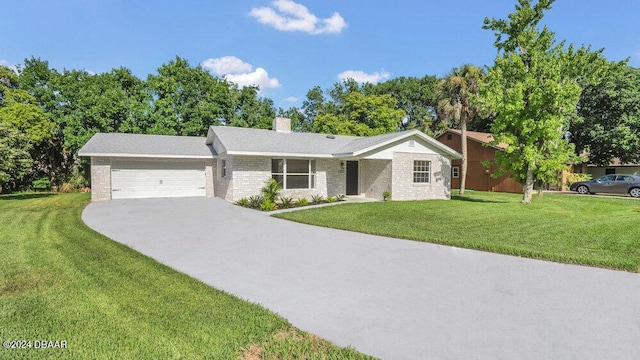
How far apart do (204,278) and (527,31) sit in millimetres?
18060

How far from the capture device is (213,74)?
98.8 feet

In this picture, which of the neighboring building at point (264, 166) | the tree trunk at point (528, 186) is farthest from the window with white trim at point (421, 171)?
the tree trunk at point (528, 186)

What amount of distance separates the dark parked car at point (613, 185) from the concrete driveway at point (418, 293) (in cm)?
2089

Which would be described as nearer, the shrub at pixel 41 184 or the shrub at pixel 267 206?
the shrub at pixel 267 206

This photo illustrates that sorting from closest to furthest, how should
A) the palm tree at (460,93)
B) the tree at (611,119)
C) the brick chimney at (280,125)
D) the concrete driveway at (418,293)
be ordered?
the concrete driveway at (418,293) → the brick chimney at (280,125) → the palm tree at (460,93) → the tree at (611,119)

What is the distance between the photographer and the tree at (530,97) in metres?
14.4

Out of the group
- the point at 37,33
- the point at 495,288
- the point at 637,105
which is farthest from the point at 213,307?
the point at 637,105

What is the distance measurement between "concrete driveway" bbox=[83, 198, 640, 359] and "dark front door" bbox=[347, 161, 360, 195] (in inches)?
397

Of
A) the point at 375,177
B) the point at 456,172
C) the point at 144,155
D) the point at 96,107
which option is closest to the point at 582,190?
the point at 456,172

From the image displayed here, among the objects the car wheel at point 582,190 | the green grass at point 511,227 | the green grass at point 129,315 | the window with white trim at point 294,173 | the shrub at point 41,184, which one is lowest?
the green grass at point 129,315

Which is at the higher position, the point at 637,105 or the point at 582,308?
the point at 637,105

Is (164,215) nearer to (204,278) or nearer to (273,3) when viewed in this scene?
(204,278)

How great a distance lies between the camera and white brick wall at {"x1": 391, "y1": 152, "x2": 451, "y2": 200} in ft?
55.3

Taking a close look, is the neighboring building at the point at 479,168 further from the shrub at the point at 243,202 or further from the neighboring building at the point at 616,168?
the shrub at the point at 243,202
